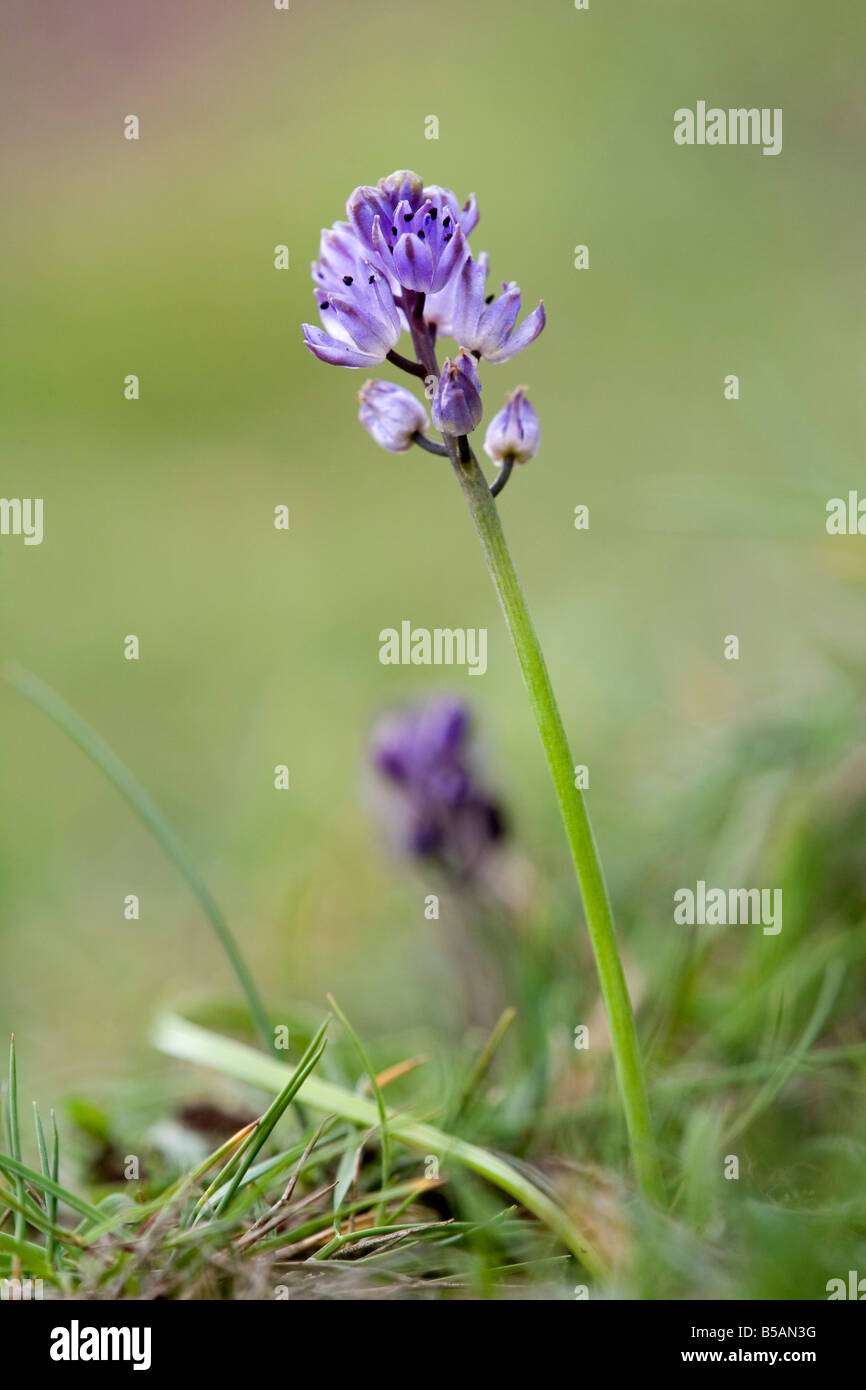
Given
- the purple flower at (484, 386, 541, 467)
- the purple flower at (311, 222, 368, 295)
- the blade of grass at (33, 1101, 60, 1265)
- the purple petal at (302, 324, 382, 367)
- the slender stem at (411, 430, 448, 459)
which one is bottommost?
the blade of grass at (33, 1101, 60, 1265)

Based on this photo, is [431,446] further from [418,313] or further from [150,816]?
[150,816]

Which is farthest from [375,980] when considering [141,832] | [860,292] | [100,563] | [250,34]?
[250,34]

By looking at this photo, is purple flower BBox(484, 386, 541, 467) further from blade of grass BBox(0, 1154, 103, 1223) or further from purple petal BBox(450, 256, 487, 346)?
blade of grass BBox(0, 1154, 103, 1223)

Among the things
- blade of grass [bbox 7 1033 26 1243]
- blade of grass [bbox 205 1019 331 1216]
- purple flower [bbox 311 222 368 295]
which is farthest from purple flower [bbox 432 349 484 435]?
blade of grass [bbox 7 1033 26 1243]

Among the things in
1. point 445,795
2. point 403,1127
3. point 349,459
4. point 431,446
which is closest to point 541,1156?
point 403,1127

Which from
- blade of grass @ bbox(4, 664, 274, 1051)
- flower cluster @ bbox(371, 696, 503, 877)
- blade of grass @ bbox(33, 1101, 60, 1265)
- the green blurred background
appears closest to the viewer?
blade of grass @ bbox(33, 1101, 60, 1265)

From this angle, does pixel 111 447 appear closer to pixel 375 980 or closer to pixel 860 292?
pixel 860 292

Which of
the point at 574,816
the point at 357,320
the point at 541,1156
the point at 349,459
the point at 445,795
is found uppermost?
the point at 349,459
